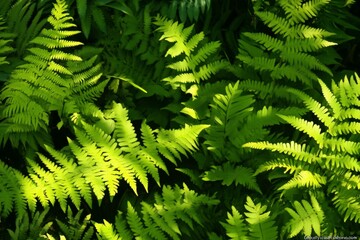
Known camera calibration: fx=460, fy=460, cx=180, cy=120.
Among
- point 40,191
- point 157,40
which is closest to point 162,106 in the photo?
point 157,40

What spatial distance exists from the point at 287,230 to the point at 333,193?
16.4 inches

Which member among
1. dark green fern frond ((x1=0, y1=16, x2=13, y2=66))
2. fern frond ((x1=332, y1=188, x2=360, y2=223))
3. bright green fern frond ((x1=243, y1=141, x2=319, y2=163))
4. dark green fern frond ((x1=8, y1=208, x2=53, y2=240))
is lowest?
dark green fern frond ((x1=8, y1=208, x2=53, y2=240))

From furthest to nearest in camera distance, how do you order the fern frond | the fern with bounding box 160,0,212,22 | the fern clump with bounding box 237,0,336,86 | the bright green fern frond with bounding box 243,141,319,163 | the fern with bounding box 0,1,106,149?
the fern with bounding box 160,0,212,22
the fern clump with bounding box 237,0,336,86
the fern with bounding box 0,1,106,149
the bright green fern frond with bounding box 243,141,319,163
the fern frond

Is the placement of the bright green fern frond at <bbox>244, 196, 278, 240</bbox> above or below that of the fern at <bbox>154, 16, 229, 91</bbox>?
below

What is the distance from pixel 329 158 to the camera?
106 inches

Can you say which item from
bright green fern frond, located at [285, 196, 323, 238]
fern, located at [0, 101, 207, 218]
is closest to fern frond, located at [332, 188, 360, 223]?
bright green fern frond, located at [285, 196, 323, 238]

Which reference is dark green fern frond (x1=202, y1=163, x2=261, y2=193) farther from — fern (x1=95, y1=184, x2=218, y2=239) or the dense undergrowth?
fern (x1=95, y1=184, x2=218, y2=239)

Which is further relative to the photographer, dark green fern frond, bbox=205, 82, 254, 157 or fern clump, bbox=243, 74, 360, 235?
dark green fern frond, bbox=205, 82, 254, 157

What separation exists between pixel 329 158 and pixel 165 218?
1025 millimetres

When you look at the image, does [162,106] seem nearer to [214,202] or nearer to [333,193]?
[214,202]

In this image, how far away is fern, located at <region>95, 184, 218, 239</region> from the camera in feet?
8.60

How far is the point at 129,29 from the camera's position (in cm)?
335

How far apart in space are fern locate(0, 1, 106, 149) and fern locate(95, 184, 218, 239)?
29.8 inches

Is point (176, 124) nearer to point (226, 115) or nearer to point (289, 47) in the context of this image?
point (226, 115)
